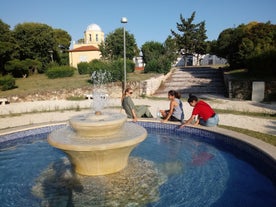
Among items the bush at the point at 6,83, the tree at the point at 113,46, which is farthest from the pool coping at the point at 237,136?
the tree at the point at 113,46

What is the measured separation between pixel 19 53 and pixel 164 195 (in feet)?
121

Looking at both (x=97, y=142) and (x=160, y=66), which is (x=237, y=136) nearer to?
(x=97, y=142)

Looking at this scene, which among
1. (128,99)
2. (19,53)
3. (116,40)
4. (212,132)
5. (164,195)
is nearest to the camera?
(164,195)

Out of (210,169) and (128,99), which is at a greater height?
(128,99)

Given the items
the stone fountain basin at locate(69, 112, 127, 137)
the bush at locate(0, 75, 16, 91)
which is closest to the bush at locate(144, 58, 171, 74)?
the bush at locate(0, 75, 16, 91)

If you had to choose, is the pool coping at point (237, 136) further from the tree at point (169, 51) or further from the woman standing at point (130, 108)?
the tree at point (169, 51)

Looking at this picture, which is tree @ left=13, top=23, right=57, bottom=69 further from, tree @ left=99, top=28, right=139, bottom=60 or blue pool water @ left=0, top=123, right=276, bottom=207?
blue pool water @ left=0, top=123, right=276, bottom=207

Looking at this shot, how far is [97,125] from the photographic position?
4.42 meters

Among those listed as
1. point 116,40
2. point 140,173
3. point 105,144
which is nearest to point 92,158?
point 105,144

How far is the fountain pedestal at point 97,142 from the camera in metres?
4.22

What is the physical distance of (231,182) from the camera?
4.58 metres

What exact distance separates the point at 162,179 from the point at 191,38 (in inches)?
1802

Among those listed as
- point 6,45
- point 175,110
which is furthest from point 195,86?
point 6,45

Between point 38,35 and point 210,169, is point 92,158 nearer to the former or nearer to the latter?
point 210,169
